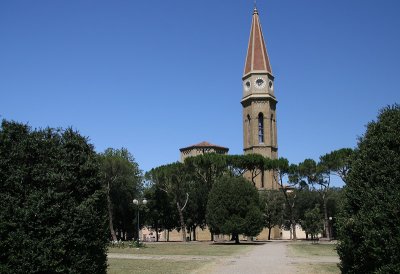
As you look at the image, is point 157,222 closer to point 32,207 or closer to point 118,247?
point 118,247

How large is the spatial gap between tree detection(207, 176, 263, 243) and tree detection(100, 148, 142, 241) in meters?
11.6

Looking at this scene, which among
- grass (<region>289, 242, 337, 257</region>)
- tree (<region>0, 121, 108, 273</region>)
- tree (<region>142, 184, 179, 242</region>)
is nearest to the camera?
tree (<region>0, 121, 108, 273</region>)

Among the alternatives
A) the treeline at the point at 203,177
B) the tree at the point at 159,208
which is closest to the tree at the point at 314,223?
the treeline at the point at 203,177

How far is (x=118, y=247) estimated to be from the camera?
3881 centimetres

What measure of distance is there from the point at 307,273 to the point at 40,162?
32.5 ft

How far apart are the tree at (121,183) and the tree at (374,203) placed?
132 ft

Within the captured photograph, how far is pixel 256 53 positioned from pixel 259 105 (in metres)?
8.54

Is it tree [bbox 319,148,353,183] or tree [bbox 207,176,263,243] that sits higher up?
tree [bbox 319,148,353,183]

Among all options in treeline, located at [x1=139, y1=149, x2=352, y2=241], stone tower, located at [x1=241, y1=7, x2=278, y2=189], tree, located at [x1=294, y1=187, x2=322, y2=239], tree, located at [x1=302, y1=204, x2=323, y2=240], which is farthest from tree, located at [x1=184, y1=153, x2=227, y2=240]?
tree, located at [x1=294, y1=187, x2=322, y2=239]

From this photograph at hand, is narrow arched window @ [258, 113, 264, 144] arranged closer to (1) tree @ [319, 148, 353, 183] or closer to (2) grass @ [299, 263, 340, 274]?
(1) tree @ [319, 148, 353, 183]

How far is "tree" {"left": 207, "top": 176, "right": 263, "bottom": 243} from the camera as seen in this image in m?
43.1

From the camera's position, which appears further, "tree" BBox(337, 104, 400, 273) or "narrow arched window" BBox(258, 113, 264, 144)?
"narrow arched window" BBox(258, 113, 264, 144)

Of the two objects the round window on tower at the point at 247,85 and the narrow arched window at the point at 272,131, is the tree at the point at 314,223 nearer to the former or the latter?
the narrow arched window at the point at 272,131

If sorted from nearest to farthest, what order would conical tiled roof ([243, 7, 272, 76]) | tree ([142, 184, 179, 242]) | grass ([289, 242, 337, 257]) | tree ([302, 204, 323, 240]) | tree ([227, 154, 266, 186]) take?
grass ([289, 242, 337, 257]) → tree ([302, 204, 323, 240]) → tree ([227, 154, 266, 186]) → tree ([142, 184, 179, 242]) → conical tiled roof ([243, 7, 272, 76])
